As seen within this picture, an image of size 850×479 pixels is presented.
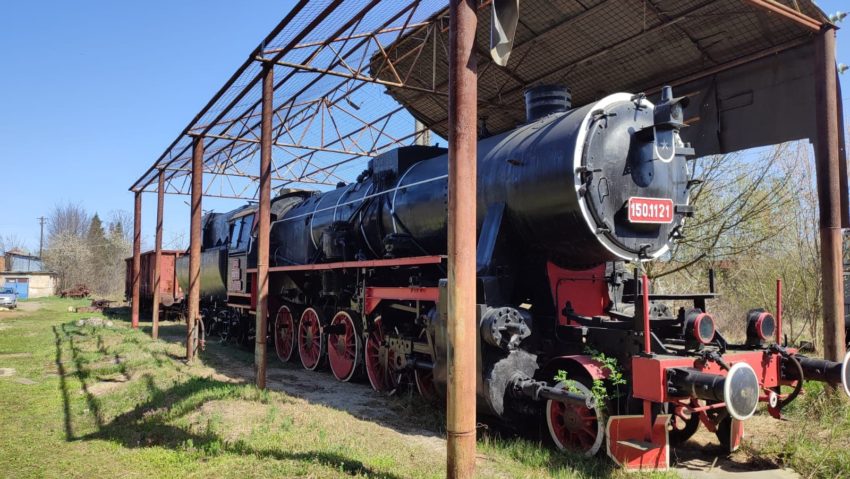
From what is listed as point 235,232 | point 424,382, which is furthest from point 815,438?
point 235,232

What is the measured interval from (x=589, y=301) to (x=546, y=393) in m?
1.41

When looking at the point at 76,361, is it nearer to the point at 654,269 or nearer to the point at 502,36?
the point at 502,36

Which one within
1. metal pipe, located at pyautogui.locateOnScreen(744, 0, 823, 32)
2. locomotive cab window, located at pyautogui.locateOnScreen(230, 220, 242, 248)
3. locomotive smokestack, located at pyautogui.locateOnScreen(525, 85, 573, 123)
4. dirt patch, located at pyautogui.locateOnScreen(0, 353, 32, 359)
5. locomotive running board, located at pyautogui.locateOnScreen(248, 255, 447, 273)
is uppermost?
metal pipe, located at pyautogui.locateOnScreen(744, 0, 823, 32)

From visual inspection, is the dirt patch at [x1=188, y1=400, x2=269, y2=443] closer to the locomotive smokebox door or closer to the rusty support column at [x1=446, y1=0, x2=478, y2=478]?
the rusty support column at [x1=446, y1=0, x2=478, y2=478]

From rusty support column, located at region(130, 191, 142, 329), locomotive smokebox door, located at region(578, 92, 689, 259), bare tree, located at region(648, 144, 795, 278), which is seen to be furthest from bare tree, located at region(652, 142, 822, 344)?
rusty support column, located at region(130, 191, 142, 329)

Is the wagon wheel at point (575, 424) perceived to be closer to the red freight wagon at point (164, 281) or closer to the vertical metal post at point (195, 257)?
the vertical metal post at point (195, 257)

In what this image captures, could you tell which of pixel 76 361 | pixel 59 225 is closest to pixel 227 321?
pixel 76 361

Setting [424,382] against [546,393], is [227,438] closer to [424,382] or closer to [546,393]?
[424,382]

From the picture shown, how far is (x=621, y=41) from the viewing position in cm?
821

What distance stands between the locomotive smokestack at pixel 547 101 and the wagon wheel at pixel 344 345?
4089 mm

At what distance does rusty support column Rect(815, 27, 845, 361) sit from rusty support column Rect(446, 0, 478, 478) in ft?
15.2

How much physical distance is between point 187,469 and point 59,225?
82297 mm

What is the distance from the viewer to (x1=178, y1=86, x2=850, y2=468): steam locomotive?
445 cm

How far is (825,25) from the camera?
6582 mm
